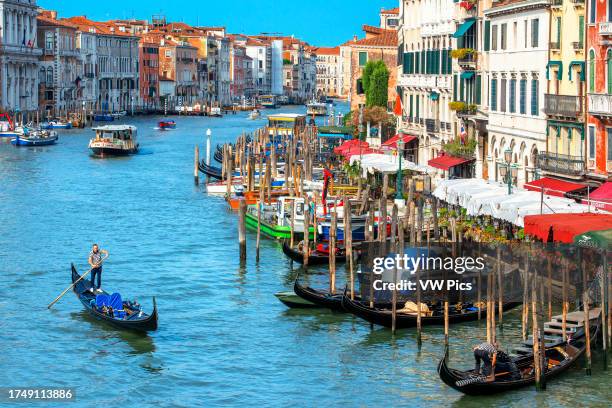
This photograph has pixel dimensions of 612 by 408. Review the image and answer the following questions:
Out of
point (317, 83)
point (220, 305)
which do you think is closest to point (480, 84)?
point (220, 305)

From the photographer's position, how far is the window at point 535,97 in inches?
1024

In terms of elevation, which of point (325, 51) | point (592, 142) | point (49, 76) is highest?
point (325, 51)

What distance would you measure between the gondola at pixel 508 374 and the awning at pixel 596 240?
1.20 meters

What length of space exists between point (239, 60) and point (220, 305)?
11602 centimetres

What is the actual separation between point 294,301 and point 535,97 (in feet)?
26.4

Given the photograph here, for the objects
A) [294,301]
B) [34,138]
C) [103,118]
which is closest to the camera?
[294,301]

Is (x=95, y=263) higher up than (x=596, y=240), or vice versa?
(x=596, y=240)

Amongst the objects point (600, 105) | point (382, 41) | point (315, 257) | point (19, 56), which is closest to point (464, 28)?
point (600, 105)

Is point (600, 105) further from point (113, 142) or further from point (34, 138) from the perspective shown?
point (34, 138)

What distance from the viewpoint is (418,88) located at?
36.2 m

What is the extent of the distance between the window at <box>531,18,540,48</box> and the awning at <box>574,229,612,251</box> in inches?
370

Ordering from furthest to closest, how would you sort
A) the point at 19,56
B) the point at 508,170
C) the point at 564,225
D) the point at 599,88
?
the point at 19,56, the point at 599,88, the point at 508,170, the point at 564,225

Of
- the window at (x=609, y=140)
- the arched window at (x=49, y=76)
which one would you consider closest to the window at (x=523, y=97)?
the window at (x=609, y=140)

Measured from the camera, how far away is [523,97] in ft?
88.6
